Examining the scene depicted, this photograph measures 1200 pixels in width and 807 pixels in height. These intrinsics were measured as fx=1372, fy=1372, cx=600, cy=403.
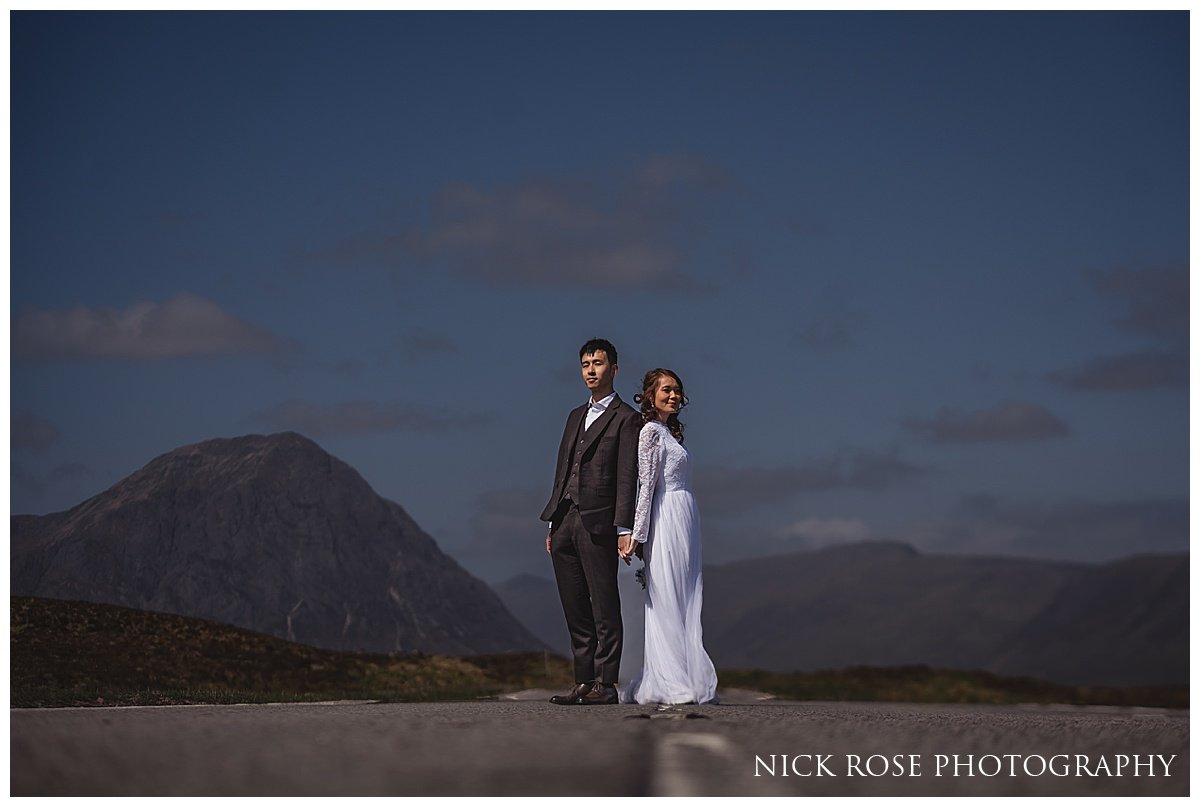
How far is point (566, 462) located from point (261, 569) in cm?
924

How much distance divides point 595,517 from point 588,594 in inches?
21.7

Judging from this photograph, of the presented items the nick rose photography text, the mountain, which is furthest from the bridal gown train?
the mountain

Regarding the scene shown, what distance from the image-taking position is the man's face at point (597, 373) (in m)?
8.53

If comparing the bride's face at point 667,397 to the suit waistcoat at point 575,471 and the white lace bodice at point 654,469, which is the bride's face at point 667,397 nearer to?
the white lace bodice at point 654,469

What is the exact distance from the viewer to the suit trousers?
8336 mm

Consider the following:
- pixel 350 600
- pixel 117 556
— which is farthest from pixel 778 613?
pixel 117 556

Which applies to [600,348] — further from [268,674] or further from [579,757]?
[268,674]

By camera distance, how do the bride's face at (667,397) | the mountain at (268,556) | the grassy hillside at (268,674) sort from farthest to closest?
the mountain at (268,556) < the grassy hillside at (268,674) < the bride's face at (667,397)

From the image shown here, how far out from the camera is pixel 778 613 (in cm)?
2148

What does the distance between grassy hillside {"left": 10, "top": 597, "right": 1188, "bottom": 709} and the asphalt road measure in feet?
14.0

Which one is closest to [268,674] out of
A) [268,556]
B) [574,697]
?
[268,556]

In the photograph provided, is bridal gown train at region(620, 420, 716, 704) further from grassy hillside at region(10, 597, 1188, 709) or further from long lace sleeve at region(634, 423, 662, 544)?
grassy hillside at region(10, 597, 1188, 709)

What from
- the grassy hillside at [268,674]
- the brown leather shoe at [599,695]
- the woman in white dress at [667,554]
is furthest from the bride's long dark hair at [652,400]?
the grassy hillside at [268,674]
